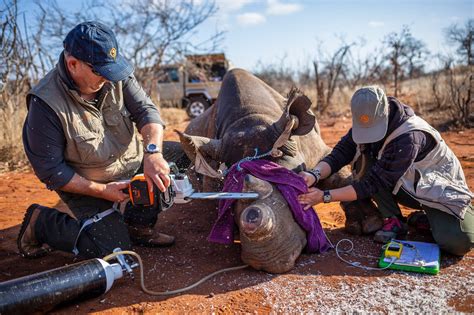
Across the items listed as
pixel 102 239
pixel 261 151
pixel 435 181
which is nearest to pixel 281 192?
pixel 261 151

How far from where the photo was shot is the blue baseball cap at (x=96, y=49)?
3.58 metres

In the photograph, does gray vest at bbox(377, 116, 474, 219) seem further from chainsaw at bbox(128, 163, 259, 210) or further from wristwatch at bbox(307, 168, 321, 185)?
→ chainsaw at bbox(128, 163, 259, 210)

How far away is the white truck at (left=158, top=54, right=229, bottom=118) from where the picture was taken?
606 inches

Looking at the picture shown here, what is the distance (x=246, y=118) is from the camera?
16.1 ft

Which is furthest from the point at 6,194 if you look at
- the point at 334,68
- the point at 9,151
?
the point at 334,68

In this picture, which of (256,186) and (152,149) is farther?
(152,149)

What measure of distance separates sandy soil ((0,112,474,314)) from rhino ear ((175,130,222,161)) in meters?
0.87

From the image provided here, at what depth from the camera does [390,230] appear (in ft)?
14.0

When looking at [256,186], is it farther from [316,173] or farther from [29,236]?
[29,236]

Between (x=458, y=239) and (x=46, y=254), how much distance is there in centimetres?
368

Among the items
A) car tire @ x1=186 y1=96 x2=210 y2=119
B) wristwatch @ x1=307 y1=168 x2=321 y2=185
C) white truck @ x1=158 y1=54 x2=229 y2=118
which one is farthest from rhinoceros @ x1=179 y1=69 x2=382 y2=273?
car tire @ x1=186 y1=96 x2=210 y2=119

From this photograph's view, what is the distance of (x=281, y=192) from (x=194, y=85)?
13.2 m

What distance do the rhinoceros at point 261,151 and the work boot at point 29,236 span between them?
1.48 m

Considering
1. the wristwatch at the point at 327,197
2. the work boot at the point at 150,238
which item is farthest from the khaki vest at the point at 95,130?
the wristwatch at the point at 327,197
